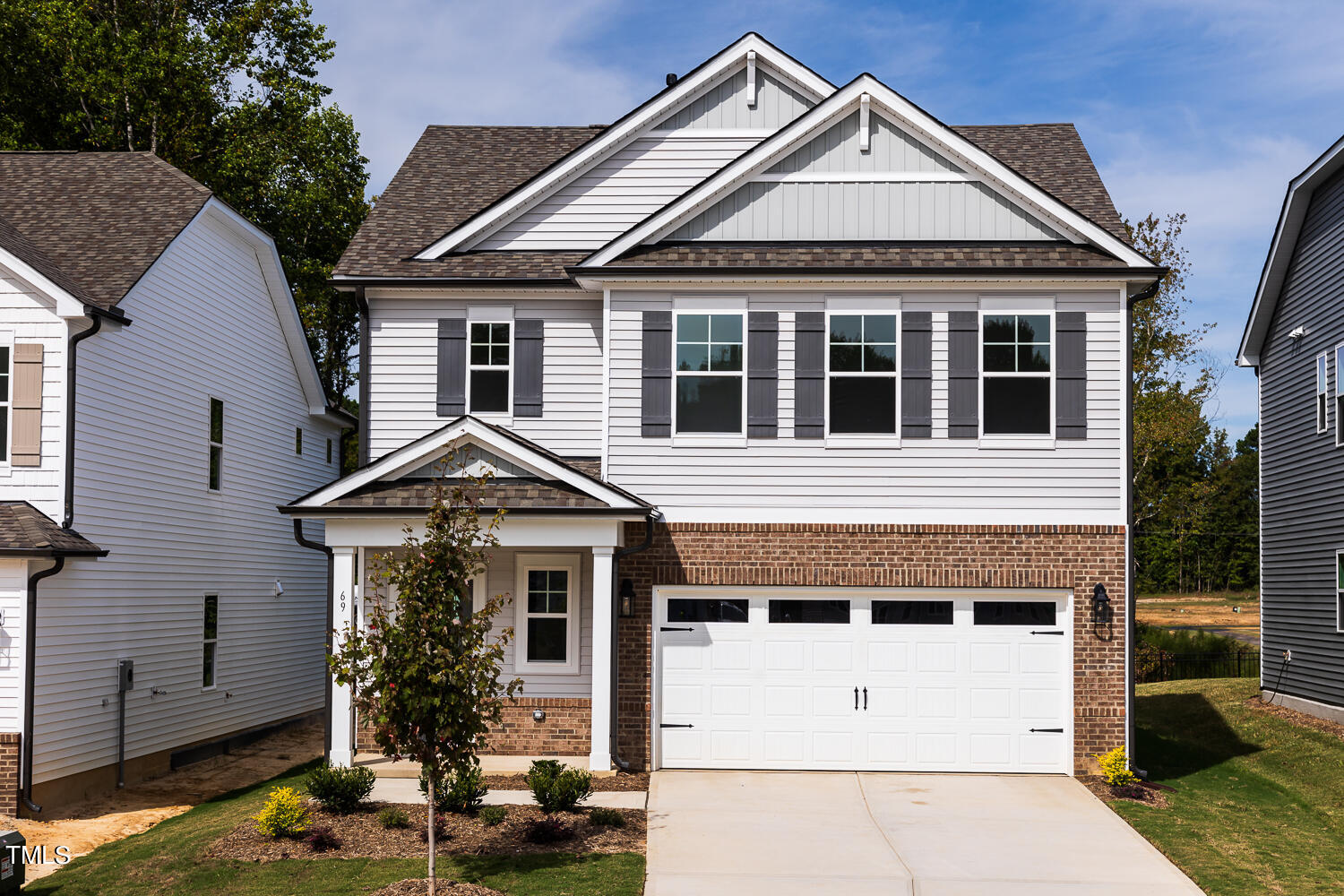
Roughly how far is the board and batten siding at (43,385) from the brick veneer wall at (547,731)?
5.04 metres

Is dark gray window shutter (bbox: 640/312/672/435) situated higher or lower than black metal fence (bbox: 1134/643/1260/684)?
higher

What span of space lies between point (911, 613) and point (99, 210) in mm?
13441

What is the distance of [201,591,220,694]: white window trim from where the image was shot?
60.6ft

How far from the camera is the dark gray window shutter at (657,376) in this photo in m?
15.1

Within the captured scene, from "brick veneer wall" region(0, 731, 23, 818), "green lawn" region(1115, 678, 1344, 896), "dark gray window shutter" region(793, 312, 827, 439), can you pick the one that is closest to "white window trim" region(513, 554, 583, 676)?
"dark gray window shutter" region(793, 312, 827, 439)

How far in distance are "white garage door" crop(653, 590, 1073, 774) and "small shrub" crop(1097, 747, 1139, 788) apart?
71 centimetres

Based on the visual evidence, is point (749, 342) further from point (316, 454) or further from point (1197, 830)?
point (316, 454)

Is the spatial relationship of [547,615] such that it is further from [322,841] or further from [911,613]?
[322,841]

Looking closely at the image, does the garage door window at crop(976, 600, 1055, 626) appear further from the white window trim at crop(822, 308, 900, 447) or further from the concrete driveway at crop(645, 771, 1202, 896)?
the white window trim at crop(822, 308, 900, 447)

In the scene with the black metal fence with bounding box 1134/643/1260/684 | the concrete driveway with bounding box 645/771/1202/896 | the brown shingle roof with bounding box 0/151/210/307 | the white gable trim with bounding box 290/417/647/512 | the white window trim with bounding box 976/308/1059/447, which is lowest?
the black metal fence with bounding box 1134/643/1260/684

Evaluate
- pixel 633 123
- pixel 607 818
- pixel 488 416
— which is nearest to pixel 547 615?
pixel 488 416

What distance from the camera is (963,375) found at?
49.1 feet

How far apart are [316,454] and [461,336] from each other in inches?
362

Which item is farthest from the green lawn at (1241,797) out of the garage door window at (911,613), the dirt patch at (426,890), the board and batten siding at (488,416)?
the board and batten siding at (488,416)
